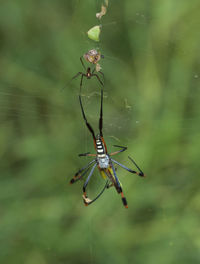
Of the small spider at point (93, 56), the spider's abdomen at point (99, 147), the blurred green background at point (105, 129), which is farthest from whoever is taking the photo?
the blurred green background at point (105, 129)

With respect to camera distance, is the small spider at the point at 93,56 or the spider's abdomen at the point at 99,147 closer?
the spider's abdomen at the point at 99,147

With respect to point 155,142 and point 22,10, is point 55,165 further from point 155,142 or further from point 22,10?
point 22,10

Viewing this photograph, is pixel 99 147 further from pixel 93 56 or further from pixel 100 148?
pixel 93 56

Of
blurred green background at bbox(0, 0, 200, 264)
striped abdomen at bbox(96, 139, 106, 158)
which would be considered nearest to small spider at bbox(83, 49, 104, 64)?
blurred green background at bbox(0, 0, 200, 264)

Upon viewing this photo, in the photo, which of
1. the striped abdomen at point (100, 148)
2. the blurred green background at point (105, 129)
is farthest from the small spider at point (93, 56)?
the striped abdomen at point (100, 148)

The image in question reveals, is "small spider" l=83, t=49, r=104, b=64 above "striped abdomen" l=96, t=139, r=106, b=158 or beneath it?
above

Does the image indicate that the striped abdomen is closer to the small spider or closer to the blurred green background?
the blurred green background

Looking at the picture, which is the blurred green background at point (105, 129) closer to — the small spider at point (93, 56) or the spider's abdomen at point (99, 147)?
the small spider at point (93, 56)

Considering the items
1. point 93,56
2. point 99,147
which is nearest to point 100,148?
point 99,147
